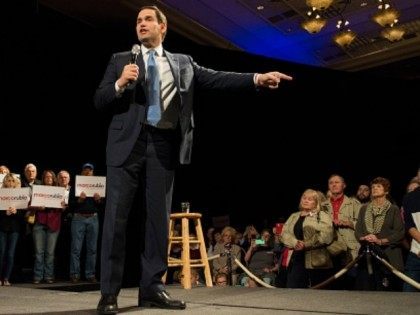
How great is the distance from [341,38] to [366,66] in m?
3.62

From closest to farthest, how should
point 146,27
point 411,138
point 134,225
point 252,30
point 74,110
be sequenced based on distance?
1. point 146,27
2. point 134,225
3. point 74,110
4. point 411,138
5. point 252,30

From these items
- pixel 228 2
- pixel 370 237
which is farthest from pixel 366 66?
pixel 370 237

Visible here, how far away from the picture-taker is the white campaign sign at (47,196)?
550cm

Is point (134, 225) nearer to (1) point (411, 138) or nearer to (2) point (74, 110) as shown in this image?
(2) point (74, 110)

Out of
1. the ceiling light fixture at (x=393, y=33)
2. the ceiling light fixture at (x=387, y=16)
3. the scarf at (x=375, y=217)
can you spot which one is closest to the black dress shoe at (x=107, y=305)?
the scarf at (x=375, y=217)

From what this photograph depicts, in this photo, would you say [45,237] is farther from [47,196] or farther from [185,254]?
[185,254]

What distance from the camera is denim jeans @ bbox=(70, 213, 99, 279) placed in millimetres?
5973

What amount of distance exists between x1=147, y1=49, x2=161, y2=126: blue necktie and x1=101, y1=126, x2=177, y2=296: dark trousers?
5 cm

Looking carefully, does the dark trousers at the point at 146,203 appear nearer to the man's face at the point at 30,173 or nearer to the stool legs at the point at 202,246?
the stool legs at the point at 202,246

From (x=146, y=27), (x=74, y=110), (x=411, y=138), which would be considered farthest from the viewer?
(x=411, y=138)

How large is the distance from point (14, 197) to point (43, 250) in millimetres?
708

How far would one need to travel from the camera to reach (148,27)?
2.45 metres

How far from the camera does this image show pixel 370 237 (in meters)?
4.35

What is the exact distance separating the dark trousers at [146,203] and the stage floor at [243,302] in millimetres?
188
